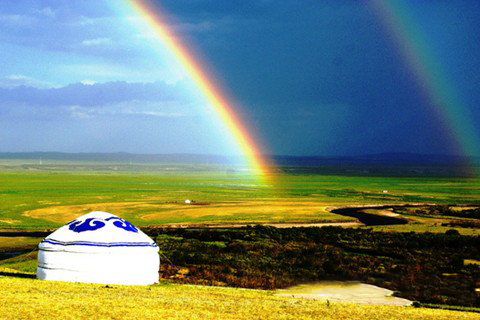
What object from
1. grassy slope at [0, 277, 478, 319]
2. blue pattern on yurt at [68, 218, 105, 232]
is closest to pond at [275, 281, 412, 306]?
grassy slope at [0, 277, 478, 319]

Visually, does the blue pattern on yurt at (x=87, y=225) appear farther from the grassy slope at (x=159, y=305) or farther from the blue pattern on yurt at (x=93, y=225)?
the grassy slope at (x=159, y=305)

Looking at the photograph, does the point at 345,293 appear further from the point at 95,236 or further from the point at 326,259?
the point at 95,236

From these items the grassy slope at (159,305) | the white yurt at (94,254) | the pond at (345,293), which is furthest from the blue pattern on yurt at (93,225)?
the pond at (345,293)

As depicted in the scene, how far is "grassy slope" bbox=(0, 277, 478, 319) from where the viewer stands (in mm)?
18547

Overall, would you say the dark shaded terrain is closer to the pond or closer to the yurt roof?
the pond

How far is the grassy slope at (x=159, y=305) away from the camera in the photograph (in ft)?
60.8

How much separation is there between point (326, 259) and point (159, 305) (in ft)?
68.7

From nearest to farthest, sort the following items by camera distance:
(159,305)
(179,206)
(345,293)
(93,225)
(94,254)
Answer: (159,305), (94,254), (93,225), (345,293), (179,206)

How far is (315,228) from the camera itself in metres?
56.8

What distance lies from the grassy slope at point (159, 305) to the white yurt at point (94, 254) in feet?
3.87

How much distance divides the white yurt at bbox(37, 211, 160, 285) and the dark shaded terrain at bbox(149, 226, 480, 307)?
5.27 m

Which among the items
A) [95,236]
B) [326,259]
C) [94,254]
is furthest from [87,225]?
[326,259]

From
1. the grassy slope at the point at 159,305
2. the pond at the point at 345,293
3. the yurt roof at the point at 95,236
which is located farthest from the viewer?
the pond at the point at 345,293

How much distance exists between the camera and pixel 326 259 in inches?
1574
